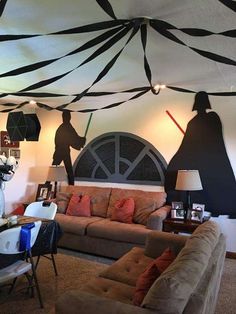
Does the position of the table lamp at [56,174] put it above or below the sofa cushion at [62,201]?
above

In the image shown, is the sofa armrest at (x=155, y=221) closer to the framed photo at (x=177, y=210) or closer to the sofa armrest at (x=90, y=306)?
the framed photo at (x=177, y=210)

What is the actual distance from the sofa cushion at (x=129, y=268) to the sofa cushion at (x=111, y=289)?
79 millimetres

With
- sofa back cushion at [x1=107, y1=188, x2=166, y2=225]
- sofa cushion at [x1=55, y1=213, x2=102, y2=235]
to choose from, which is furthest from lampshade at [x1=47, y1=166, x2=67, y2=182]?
sofa back cushion at [x1=107, y1=188, x2=166, y2=225]

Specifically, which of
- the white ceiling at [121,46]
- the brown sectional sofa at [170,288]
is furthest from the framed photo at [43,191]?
the brown sectional sofa at [170,288]

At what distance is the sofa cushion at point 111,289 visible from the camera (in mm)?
2010

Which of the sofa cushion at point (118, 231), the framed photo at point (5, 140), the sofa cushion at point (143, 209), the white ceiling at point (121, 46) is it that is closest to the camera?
the white ceiling at point (121, 46)

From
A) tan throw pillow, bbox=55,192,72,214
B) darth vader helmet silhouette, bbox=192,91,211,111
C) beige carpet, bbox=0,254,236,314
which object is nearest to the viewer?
beige carpet, bbox=0,254,236,314

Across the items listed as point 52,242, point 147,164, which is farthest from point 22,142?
point 52,242

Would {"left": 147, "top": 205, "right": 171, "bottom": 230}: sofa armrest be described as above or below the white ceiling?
below

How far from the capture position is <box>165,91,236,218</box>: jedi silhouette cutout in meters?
4.00

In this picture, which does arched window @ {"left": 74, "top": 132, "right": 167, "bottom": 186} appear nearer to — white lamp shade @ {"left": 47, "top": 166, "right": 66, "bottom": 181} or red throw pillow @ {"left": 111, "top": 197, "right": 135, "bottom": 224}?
white lamp shade @ {"left": 47, "top": 166, "right": 66, "bottom": 181}

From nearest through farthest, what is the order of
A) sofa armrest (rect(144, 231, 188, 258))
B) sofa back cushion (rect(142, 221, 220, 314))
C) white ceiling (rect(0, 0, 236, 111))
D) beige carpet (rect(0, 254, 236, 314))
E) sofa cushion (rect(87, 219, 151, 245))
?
sofa back cushion (rect(142, 221, 220, 314)) < white ceiling (rect(0, 0, 236, 111)) < beige carpet (rect(0, 254, 236, 314)) < sofa armrest (rect(144, 231, 188, 258)) < sofa cushion (rect(87, 219, 151, 245))

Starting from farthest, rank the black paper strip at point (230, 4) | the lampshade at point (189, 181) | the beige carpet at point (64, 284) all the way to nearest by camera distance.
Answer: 1. the lampshade at point (189, 181)
2. the beige carpet at point (64, 284)
3. the black paper strip at point (230, 4)

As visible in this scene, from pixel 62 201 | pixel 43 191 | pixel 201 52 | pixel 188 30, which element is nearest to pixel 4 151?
pixel 43 191
